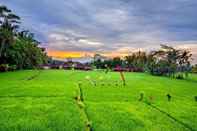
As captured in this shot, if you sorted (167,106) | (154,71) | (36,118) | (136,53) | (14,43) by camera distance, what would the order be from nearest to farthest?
(36,118) < (167,106) < (14,43) < (154,71) < (136,53)

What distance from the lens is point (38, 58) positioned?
2709 inches

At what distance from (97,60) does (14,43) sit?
4882 cm

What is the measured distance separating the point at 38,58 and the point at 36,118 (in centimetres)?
5907

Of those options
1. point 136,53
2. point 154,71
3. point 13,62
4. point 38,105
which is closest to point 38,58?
point 13,62

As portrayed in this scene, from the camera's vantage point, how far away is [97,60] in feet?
324

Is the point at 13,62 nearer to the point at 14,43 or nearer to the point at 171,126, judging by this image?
the point at 14,43

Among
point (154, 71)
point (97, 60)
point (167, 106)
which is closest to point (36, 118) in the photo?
point (167, 106)

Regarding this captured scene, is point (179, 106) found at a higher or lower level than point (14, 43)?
lower

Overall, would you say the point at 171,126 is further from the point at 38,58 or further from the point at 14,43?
the point at 38,58

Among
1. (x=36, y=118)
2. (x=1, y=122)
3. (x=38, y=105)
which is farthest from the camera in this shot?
(x=38, y=105)

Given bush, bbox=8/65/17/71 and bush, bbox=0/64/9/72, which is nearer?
bush, bbox=0/64/9/72

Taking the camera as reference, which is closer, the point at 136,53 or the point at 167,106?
the point at 167,106

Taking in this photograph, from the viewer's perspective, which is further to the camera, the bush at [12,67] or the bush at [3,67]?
the bush at [12,67]

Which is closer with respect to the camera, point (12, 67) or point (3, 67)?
point (3, 67)
